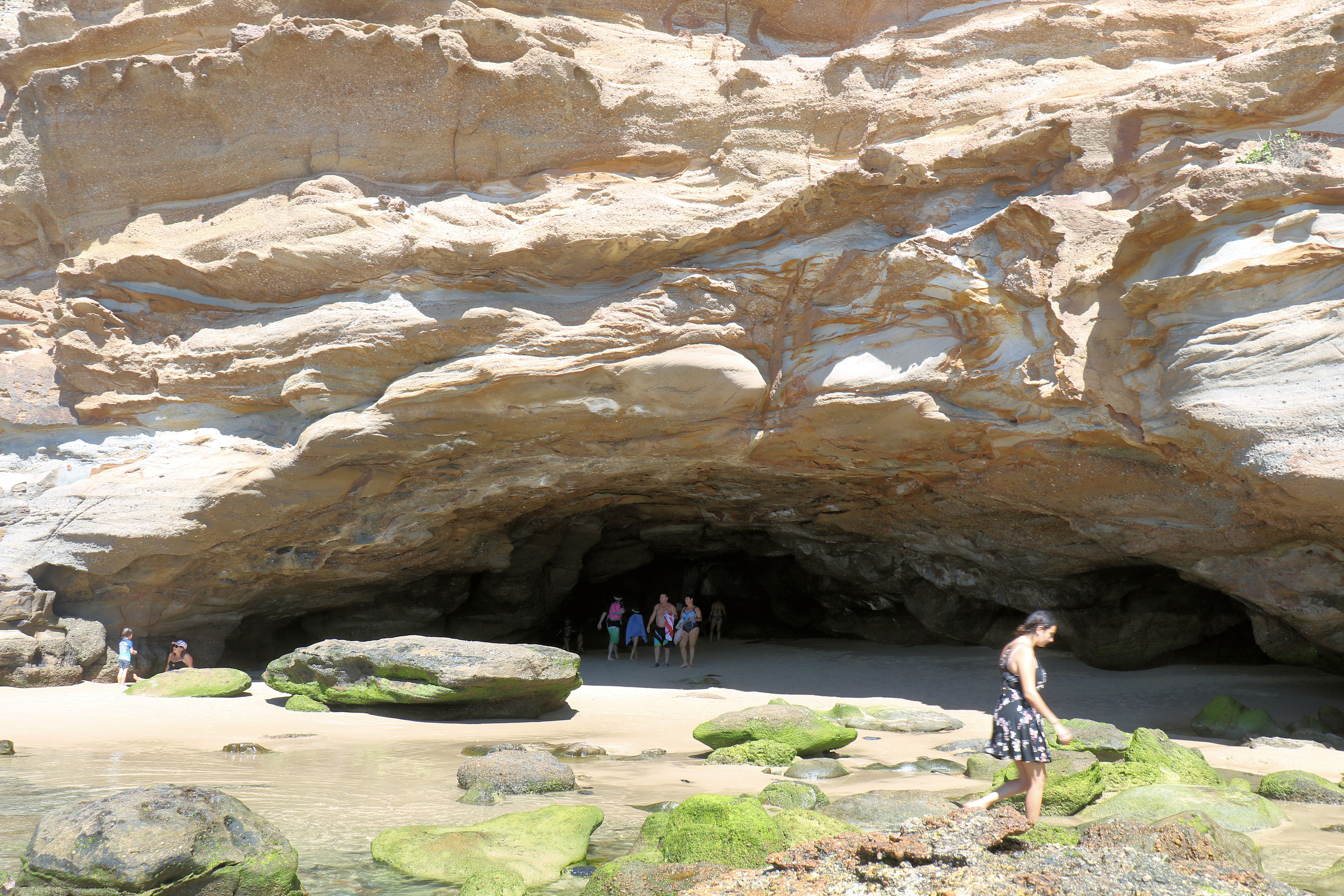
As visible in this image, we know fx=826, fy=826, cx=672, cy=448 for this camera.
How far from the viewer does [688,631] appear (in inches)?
520

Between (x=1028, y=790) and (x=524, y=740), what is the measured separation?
431cm

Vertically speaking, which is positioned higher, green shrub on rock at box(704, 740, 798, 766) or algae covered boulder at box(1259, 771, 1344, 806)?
algae covered boulder at box(1259, 771, 1344, 806)

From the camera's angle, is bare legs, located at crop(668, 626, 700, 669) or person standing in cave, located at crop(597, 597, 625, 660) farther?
person standing in cave, located at crop(597, 597, 625, 660)

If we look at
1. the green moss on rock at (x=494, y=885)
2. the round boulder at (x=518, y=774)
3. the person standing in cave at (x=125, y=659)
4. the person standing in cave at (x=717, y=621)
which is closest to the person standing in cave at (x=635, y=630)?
the person standing in cave at (x=717, y=621)

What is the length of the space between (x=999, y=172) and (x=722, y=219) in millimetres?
2809

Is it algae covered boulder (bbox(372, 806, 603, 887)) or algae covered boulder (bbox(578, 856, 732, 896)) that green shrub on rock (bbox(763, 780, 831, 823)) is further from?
algae covered boulder (bbox(578, 856, 732, 896))

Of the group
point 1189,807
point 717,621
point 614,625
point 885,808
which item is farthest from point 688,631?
point 1189,807

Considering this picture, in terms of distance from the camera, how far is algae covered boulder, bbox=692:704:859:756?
252 inches

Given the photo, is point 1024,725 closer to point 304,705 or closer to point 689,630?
point 304,705

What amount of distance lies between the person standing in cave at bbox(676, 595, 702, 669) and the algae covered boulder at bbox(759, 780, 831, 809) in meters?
8.00

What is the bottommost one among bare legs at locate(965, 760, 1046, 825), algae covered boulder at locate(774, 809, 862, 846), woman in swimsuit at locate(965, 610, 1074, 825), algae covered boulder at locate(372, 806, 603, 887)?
algae covered boulder at locate(372, 806, 603, 887)

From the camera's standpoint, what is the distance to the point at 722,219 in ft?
28.4

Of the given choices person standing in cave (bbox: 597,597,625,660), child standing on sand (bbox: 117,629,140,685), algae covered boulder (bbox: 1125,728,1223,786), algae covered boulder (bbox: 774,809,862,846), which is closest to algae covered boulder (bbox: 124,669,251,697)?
child standing on sand (bbox: 117,629,140,685)

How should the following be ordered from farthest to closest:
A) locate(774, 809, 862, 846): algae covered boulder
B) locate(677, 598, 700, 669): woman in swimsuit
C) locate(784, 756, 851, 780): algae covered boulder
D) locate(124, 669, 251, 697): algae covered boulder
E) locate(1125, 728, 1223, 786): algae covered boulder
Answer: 1. locate(677, 598, 700, 669): woman in swimsuit
2. locate(124, 669, 251, 697): algae covered boulder
3. locate(784, 756, 851, 780): algae covered boulder
4. locate(1125, 728, 1223, 786): algae covered boulder
5. locate(774, 809, 862, 846): algae covered boulder
